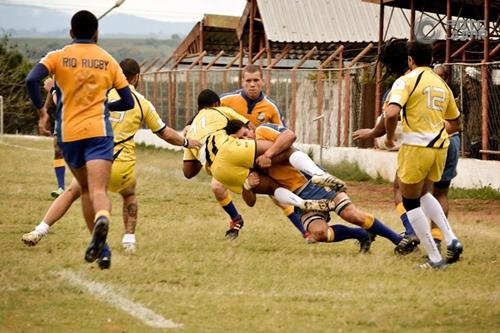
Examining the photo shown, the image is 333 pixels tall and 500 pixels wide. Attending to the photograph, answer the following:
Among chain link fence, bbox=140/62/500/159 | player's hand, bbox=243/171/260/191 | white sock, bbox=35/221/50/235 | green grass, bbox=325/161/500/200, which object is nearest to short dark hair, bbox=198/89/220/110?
player's hand, bbox=243/171/260/191

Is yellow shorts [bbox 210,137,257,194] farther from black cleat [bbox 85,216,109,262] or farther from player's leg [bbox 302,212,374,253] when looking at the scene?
black cleat [bbox 85,216,109,262]

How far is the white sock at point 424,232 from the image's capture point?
1039 cm

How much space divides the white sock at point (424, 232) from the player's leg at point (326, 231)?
919mm

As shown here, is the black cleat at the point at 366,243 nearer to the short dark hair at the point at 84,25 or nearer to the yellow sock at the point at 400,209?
the yellow sock at the point at 400,209

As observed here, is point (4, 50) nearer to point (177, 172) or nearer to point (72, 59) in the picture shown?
point (177, 172)

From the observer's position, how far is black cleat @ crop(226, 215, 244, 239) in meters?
12.9

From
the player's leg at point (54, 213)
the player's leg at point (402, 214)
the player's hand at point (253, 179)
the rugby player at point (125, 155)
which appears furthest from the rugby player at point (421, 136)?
the player's leg at point (54, 213)

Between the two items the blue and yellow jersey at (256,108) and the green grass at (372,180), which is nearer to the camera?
the blue and yellow jersey at (256,108)

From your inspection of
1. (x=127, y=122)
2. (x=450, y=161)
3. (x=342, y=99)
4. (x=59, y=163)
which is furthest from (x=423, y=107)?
(x=342, y=99)

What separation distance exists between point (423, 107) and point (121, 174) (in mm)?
2936

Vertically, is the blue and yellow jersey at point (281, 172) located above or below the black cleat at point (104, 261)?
above

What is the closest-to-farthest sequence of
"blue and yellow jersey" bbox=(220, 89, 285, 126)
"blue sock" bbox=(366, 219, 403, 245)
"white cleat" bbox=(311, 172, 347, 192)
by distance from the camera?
"white cleat" bbox=(311, 172, 347, 192)
"blue sock" bbox=(366, 219, 403, 245)
"blue and yellow jersey" bbox=(220, 89, 285, 126)

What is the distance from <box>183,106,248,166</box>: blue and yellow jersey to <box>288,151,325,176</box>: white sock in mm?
740

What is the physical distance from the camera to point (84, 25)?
955cm
